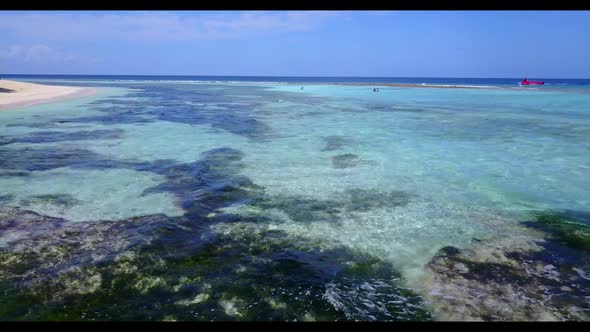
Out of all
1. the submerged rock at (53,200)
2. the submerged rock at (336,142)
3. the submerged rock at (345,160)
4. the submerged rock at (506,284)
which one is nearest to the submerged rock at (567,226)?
the submerged rock at (506,284)

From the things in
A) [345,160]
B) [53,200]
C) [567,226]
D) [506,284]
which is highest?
[345,160]

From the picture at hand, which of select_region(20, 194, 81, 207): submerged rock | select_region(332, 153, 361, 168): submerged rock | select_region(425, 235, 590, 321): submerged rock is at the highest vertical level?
select_region(332, 153, 361, 168): submerged rock

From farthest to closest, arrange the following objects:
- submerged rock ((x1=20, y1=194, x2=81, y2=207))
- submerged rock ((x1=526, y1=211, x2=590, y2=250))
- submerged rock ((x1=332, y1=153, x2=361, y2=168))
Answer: submerged rock ((x1=332, y1=153, x2=361, y2=168)), submerged rock ((x1=20, y1=194, x2=81, y2=207)), submerged rock ((x1=526, y1=211, x2=590, y2=250))

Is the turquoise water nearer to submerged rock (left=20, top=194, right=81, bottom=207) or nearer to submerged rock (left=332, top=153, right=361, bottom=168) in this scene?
submerged rock (left=20, top=194, right=81, bottom=207)

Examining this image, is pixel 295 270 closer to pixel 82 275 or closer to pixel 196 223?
pixel 196 223

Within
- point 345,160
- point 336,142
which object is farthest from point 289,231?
point 336,142

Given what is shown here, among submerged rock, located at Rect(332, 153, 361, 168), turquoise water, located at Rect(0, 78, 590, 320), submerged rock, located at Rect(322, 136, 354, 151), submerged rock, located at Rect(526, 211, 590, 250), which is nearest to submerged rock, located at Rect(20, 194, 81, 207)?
turquoise water, located at Rect(0, 78, 590, 320)

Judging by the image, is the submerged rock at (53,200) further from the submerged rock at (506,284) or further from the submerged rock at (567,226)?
the submerged rock at (567,226)

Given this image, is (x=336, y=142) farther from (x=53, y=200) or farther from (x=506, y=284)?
(x=506, y=284)
